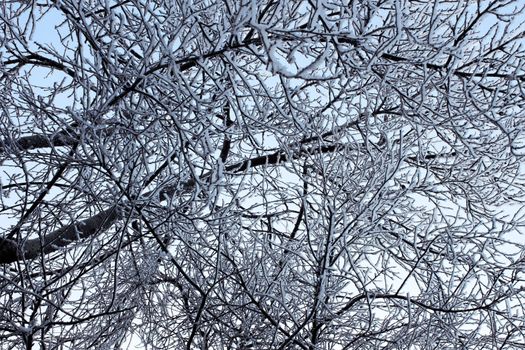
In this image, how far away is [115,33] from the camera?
364cm

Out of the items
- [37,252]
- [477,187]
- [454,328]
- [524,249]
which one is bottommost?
[454,328]

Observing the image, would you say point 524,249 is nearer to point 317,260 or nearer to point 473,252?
point 473,252

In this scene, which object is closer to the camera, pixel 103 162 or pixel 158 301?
pixel 103 162

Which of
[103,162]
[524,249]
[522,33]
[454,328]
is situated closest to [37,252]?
[103,162]

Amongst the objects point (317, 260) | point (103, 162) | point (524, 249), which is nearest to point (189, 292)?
point (317, 260)

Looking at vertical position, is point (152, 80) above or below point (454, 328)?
above

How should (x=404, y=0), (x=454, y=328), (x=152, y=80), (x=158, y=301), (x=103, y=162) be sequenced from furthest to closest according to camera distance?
(x=158, y=301)
(x=404, y=0)
(x=454, y=328)
(x=152, y=80)
(x=103, y=162)

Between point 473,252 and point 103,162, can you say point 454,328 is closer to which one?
point 473,252

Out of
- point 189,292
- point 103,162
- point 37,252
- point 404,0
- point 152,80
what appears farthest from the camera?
point 189,292

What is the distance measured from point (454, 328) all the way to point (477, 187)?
101 inches

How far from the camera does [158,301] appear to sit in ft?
19.0

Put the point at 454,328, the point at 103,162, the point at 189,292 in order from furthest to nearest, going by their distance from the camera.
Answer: the point at 189,292 < the point at 454,328 < the point at 103,162

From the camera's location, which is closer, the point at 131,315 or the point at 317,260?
the point at 317,260

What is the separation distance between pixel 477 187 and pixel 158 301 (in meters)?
3.33
